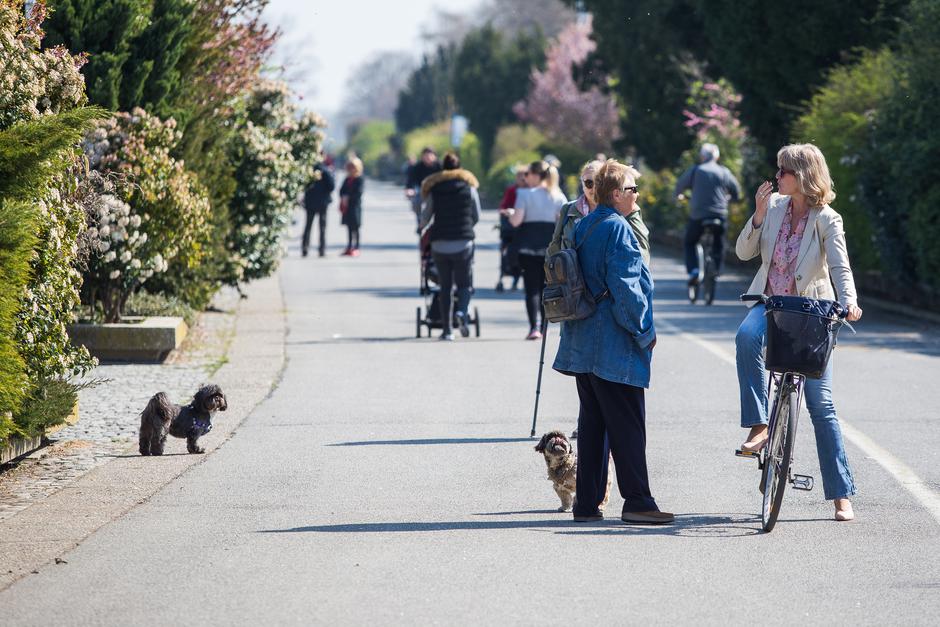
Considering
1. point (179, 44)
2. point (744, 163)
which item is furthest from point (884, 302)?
point (179, 44)

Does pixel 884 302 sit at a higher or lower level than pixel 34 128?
lower

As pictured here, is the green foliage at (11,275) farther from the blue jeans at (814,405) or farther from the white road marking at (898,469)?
the white road marking at (898,469)

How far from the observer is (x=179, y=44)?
1472cm

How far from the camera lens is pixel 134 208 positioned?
46.6 feet

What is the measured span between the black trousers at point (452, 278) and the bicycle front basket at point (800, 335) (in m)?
8.70

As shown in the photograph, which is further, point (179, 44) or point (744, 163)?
point (744, 163)

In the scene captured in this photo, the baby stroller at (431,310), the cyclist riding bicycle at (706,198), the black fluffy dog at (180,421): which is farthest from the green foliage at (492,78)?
the black fluffy dog at (180,421)

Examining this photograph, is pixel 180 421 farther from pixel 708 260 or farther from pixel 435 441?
pixel 708 260

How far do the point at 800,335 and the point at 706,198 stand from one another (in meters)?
13.3

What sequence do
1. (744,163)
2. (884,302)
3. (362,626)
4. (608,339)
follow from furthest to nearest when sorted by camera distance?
(744,163) < (884,302) < (608,339) < (362,626)

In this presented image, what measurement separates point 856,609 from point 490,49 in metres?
63.4

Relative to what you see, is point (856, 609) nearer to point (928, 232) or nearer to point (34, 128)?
point (34, 128)

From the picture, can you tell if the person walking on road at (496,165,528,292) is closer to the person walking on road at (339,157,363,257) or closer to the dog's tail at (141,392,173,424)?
the person walking on road at (339,157,363,257)

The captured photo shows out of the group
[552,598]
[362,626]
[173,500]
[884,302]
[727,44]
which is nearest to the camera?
[362,626]
